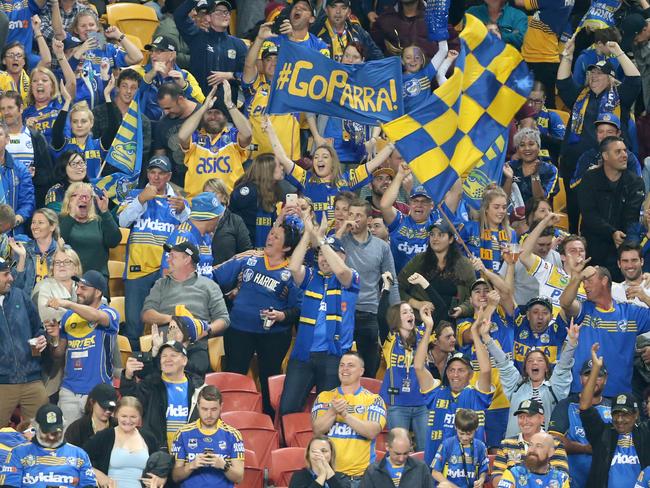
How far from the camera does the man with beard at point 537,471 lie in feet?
46.3

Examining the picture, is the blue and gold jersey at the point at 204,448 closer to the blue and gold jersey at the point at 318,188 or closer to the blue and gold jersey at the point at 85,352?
the blue and gold jersey at the point at 85,352

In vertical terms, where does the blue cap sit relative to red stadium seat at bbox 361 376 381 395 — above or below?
above

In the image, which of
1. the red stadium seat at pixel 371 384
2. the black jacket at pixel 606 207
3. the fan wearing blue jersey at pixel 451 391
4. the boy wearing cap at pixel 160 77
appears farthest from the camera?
the boy wearing cap at pixel 160 77

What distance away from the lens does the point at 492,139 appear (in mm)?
16453

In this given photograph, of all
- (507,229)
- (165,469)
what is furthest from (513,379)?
(165,469)

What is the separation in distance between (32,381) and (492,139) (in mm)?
4582

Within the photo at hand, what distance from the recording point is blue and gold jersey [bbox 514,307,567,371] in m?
16.1

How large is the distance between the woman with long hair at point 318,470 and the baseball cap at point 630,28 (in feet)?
27.2

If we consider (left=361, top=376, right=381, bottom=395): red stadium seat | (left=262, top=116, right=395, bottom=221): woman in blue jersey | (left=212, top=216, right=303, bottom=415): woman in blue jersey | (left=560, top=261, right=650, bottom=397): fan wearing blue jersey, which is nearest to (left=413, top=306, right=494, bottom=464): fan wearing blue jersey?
(left=361, top=376, right=381, bottom=395): red stadium seat

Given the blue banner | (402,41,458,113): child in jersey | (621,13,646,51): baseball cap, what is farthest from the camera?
(621,13,646,51): baseball cap

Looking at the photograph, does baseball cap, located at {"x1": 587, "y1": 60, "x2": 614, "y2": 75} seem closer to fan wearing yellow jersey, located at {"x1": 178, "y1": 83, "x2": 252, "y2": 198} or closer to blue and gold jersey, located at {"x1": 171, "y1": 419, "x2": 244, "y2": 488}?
fan wearing yellow jersey, located at {"x1": 178, "y1": 83, "x2": 252, "y2": 198}

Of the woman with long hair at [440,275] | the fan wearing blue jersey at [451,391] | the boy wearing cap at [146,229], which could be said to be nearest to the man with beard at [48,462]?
the boy wearing cap at [146,229]

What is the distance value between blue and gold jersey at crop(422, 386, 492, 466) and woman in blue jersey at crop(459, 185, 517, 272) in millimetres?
2139

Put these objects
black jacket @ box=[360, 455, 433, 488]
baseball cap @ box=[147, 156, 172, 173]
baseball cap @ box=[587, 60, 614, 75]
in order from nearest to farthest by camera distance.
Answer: black jacket @ box=[360, 455, 433, 488], baseball cap @ box=[147, 156, 172, 173], baseball cap @ box=[587, 60, 614, 75]
